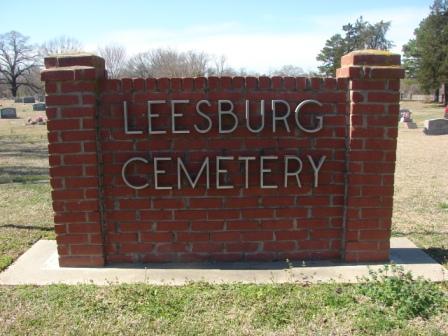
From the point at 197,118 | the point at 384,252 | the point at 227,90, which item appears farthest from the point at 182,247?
the point at 384,252

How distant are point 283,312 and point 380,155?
5.23 ft

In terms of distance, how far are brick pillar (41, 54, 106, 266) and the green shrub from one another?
222 centimetres

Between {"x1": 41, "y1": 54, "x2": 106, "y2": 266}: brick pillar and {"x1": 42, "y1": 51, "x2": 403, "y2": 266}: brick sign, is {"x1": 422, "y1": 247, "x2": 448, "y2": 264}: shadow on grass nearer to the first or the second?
{"x1": 42, "y1": 51, "x2": 403, "y2": 266}: brick sign

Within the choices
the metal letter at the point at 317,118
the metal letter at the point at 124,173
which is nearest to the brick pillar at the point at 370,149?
the metal letter at the point at 317,118

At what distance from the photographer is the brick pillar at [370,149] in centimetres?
374

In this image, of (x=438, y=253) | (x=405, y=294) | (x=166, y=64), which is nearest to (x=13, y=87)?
(x=166, y=64)

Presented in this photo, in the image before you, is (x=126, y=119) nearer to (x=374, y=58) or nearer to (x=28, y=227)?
(x=374, y=58)

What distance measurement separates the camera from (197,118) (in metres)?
3.78

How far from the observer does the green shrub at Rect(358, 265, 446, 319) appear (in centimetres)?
304

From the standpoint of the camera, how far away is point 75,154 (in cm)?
373

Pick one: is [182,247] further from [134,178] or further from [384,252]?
[384,252]

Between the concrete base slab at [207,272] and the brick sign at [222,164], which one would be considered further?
the brick sign at [222,164]

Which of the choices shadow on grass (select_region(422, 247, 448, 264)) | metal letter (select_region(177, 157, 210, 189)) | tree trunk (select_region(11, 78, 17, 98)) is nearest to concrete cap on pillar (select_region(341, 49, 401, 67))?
metal letter (select_region(177, 157, 210, 189))

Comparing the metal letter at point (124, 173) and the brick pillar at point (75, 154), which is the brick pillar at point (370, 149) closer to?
the metal letter at point (124, 173)
